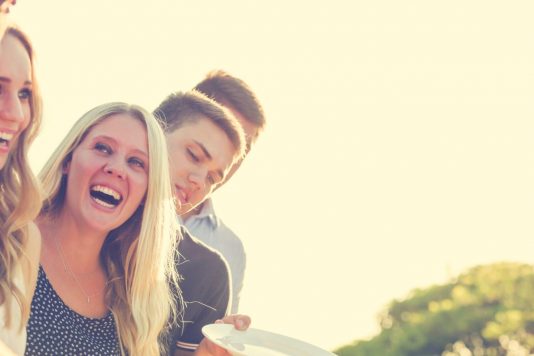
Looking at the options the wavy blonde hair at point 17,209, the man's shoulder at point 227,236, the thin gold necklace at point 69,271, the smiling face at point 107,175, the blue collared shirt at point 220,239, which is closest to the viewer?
the wavy blonde hair at point 17,209

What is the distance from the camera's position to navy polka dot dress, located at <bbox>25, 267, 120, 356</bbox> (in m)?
5.58

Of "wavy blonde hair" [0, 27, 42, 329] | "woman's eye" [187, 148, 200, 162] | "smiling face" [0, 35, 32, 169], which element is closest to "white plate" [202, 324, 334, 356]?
"wavy blonde hair" [0, 27, 42, 329]

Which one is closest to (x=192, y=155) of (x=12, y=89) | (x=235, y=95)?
(x=235, y=95)

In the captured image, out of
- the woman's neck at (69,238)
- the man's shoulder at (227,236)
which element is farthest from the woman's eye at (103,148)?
the man's shoulder at (227,236)

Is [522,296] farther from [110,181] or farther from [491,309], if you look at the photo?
[110,181]

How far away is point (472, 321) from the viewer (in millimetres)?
37219

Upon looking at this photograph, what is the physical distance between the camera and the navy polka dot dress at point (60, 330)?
5.58 m

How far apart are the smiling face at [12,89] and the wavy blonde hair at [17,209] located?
17 centimetres

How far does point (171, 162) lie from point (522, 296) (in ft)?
101

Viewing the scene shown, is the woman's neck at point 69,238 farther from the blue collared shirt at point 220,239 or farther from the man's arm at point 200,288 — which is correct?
the blue collared shirt at point 220,239

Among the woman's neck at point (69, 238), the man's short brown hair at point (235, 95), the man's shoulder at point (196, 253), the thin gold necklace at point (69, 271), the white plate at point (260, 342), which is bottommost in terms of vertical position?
the white plate at point (260, 342)

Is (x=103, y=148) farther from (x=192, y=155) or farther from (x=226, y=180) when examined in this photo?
(x=226, y=180)

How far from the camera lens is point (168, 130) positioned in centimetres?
776

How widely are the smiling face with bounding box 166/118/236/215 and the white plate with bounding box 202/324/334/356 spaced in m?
1.60
